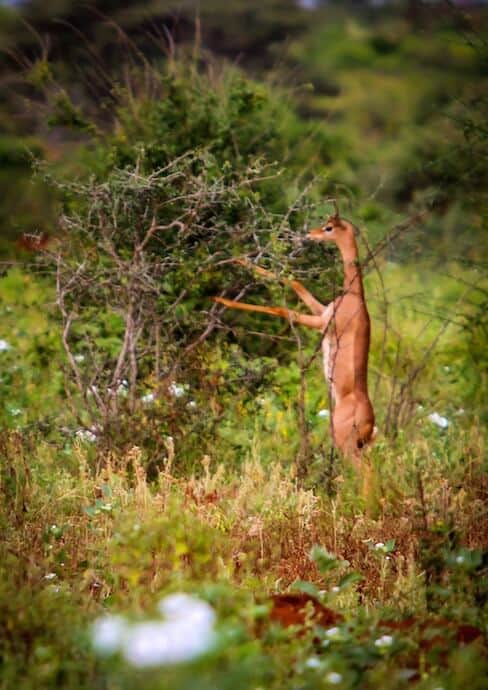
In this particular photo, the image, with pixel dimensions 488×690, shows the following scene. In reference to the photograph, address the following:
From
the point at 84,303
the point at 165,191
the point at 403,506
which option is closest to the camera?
the point at 403,506

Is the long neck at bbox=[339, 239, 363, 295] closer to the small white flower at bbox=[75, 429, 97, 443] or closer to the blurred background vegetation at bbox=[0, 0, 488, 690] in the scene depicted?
the blurred background vegetation at bbox=[0, 0, 488, 690]

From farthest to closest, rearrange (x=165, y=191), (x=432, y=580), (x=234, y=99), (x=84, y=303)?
1. (x=234, y=99)
2. (x=84, y=303)
3. (x=165, y=191)
4. (x=432, y=580)

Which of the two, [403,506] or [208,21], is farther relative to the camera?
[208,21]

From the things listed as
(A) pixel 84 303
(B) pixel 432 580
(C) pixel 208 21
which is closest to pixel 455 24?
(A) pixel 84 303

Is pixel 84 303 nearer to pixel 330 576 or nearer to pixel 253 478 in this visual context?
pixel 253 478

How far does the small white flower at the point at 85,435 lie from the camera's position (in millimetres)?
6383

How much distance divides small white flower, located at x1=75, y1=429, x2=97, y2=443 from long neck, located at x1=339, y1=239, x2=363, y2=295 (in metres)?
1.75

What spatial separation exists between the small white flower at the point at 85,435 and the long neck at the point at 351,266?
1.75 metres

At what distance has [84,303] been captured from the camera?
24.1ft

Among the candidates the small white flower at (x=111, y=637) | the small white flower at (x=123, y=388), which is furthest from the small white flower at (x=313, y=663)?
the small white flower at (x=123, y=388)

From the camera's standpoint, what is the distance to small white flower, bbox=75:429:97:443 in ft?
20.9

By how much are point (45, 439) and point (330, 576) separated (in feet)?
7.82

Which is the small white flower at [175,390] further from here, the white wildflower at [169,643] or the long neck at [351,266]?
the white wildflower at [169,643]

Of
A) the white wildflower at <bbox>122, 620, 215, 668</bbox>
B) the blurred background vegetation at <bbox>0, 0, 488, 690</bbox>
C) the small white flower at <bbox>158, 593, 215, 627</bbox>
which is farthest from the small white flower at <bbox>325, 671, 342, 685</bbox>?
the white wildflower at <bbox>122, 620, 215, 668</bbox>
